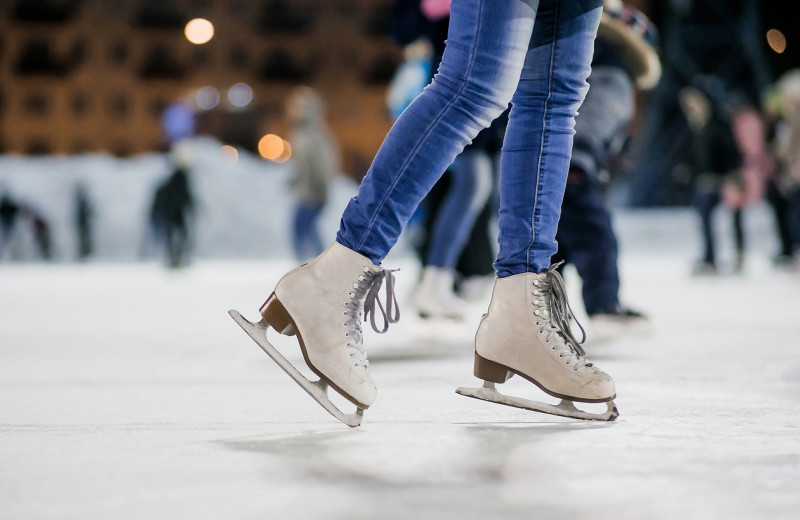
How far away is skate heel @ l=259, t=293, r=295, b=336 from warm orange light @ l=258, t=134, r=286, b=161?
42046 mm

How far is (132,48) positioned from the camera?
4138 cm

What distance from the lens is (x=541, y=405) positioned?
1887 mm

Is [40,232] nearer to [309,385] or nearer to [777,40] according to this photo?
[777,40]

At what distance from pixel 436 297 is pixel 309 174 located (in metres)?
6.81

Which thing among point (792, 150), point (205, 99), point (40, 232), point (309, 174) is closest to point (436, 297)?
point (792, 150)

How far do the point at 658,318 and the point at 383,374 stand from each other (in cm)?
221

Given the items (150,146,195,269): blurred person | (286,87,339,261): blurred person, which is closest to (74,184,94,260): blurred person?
(150,146,195,269): blurred person

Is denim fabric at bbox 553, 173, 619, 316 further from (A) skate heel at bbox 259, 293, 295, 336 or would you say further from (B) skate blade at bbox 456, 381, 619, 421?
(A) skate heel at bbox 259, 293, 295, 336

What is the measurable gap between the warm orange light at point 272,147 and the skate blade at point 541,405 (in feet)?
138

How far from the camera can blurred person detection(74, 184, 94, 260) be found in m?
14.2

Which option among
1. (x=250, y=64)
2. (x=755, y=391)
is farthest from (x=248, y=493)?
(x=250, y=64)

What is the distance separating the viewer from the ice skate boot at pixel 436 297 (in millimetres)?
3756

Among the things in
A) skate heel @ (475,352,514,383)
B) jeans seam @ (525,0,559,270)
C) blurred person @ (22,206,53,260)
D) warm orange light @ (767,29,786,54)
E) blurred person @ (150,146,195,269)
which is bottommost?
blurred person @ (22,206,53,260)

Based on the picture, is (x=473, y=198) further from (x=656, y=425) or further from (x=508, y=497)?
(x=508, y=497)
